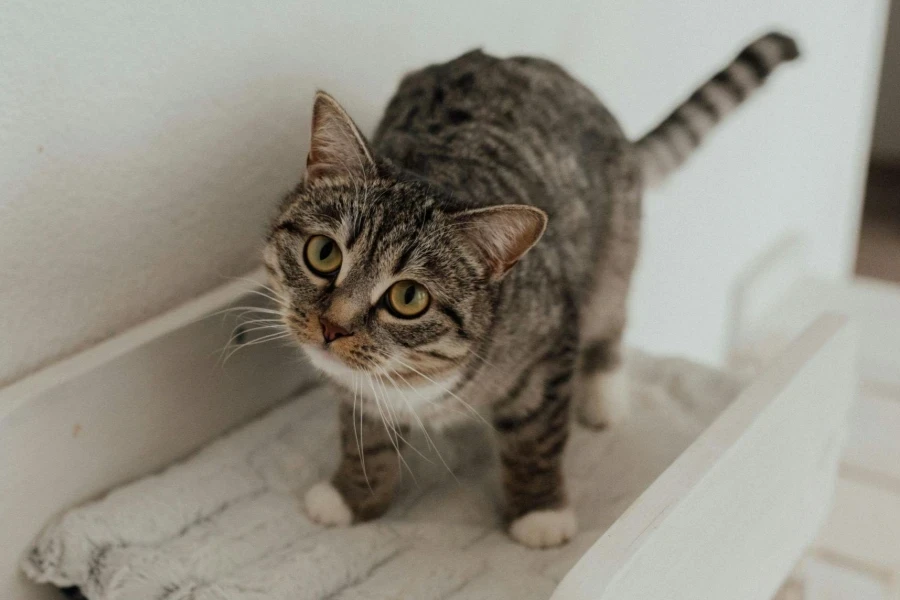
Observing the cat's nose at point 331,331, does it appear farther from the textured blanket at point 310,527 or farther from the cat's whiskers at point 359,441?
the textured blanket at point 310,527

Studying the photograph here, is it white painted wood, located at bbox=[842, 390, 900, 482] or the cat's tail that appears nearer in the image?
the cat's tail

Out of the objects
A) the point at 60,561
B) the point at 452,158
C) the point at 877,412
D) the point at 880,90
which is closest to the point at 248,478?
the point at 60,561

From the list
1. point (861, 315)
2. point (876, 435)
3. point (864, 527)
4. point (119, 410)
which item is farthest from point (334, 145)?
point (861, 315)

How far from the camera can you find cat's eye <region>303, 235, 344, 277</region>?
2.89ft

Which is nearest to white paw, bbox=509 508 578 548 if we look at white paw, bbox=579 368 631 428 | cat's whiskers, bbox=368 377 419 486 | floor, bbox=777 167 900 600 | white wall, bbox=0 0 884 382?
cat's whiskers, bbox=368 377 419 486

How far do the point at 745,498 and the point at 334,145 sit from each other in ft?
1.84

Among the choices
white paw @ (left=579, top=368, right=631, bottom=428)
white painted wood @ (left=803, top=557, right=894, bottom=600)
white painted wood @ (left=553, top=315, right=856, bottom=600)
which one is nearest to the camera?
white painted wood @ (left=553, top=315, right=856, bottom=600)

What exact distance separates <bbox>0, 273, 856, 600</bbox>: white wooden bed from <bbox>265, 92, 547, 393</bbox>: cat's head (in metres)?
Answer: 0.21

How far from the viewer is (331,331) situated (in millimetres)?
855

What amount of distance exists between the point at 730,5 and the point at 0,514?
1659 mm

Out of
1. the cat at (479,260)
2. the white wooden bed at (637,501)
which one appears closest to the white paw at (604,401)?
the cat at (479,260)

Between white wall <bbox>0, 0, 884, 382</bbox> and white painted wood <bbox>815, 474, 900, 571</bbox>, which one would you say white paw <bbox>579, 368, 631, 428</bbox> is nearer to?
white wall <bbox>0, 0, 884, 382</bbox>

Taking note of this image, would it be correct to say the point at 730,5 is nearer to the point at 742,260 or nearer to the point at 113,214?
the point at 742,260

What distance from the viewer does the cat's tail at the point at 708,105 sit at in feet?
4.19
